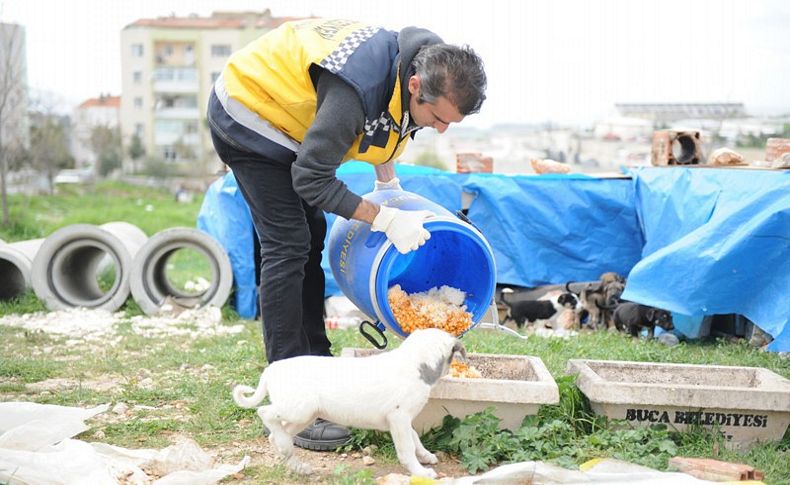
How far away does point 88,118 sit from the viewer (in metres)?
49.3

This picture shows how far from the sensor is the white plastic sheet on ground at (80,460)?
7.43 feet

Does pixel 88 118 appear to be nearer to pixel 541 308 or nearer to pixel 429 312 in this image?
pixel 541 308

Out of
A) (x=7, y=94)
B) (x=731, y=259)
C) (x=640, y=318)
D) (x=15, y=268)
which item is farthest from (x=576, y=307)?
(x=7, y=94)

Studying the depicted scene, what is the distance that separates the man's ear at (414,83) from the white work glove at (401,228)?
1.37ft

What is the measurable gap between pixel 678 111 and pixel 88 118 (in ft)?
137

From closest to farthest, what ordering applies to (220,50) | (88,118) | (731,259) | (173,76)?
1. (731,259)
2. (220,50)
3. (173,76)
4. (88,118)

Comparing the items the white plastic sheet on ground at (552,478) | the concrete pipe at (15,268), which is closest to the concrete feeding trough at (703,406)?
the white plastic sheet on ground at (552,478)

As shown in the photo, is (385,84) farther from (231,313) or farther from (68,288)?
(68,288)

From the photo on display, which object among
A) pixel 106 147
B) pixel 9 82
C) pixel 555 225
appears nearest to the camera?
pixel 555 225

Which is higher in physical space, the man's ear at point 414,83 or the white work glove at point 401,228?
the man's ear at point 414,83

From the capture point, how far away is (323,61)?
8.25 ft

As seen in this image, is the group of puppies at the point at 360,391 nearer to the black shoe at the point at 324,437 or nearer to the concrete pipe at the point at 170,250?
the black shoe at the point at 324,437

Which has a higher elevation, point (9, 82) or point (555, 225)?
point (9, 82)

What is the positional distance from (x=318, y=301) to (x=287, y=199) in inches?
22.6
